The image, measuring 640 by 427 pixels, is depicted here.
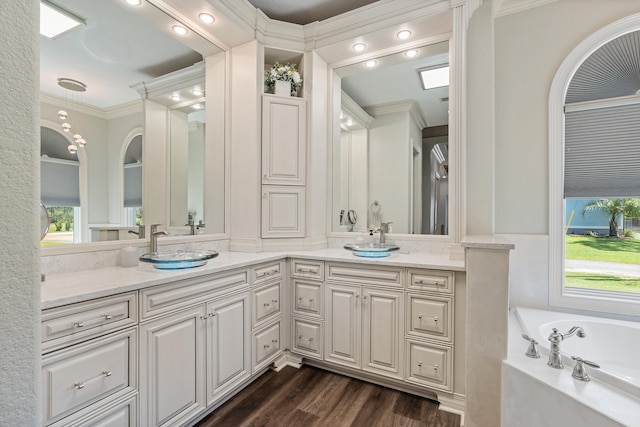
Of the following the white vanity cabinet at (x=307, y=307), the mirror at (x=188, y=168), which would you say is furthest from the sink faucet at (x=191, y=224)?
the white vanity cabinet at (x=307, y=307)

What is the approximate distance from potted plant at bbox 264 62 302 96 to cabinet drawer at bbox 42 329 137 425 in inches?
84.6

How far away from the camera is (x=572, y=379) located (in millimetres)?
1339

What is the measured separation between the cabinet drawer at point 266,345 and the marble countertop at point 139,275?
54 cm

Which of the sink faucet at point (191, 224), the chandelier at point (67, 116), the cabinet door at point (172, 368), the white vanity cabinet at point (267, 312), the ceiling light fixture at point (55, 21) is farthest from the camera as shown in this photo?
the sink faucet at point (191, 224)

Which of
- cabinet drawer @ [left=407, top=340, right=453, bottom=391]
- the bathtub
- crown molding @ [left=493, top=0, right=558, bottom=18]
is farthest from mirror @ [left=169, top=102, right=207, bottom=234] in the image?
crown molding @ [left=493, top=0, right=558, bottom=18]

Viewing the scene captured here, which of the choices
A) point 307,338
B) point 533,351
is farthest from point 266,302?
point 533,351

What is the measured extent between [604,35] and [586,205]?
1184mm

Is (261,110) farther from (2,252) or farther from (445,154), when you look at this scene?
(2,252)

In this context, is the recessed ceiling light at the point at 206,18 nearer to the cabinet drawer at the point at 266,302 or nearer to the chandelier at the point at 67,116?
the chandelier at the point at 67,116

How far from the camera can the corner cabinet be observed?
2605 mm

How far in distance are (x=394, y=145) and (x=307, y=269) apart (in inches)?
55.0

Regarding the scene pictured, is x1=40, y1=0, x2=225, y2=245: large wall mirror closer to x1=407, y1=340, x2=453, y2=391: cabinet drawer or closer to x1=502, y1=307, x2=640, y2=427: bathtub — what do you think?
x1=407, y1=340, x2=453, y2=391: cabinet drawer

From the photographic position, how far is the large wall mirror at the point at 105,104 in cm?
172

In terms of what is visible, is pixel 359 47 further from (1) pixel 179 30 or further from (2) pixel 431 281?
(2) pixel 431 281
